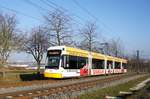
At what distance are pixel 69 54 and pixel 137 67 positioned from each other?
336ft

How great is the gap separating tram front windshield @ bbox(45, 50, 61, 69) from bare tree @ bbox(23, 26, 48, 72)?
15.4m

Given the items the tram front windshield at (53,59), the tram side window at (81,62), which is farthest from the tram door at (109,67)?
the tram front windshield at (53,59)

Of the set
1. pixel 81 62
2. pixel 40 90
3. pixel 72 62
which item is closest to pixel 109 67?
pixel 81 62

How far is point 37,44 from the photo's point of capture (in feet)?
174

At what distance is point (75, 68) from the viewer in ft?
111

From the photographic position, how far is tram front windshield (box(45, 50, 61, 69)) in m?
30.9

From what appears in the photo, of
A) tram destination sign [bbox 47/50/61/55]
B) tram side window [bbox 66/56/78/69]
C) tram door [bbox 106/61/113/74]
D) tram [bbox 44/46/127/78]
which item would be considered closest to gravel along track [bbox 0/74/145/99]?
tram [bbox 44/46/127/78]

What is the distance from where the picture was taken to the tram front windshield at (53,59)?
3090 centimetres

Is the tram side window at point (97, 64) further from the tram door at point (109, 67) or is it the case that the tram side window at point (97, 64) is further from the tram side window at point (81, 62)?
the tram door at point (109, 67)

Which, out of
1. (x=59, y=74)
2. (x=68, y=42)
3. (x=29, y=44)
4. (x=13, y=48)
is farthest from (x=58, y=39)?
(x=59, y=74)

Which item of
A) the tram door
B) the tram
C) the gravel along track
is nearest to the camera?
the gravel along track

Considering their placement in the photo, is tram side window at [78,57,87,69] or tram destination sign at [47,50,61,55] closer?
tram destination sign at [47,50,61,55]

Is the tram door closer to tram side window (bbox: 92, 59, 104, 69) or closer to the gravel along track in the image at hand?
tram side window (bbox: 92, 59, 104, 69)

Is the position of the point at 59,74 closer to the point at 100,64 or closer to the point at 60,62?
the point at 60,62
